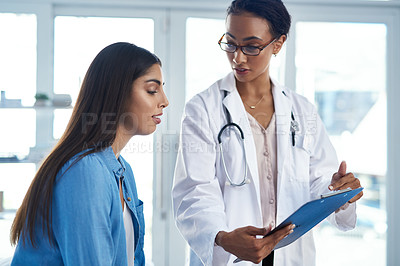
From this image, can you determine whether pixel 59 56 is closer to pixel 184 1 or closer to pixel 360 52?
pixel 184 1

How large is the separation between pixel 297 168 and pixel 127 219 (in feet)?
2.24

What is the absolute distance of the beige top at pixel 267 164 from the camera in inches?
57.1

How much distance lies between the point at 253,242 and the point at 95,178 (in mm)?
471

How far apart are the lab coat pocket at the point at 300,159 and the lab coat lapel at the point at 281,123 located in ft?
0.14

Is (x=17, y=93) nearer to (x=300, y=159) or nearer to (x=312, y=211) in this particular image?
(x=300, y=159)

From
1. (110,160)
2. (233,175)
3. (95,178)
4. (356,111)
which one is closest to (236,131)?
(233,175)

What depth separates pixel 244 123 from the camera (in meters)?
1.48

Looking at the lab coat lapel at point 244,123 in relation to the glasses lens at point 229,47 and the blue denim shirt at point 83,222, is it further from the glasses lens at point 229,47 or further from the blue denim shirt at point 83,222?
the blue denim shirt at point 83,222

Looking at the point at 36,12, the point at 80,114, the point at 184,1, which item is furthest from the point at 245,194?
the point at 36,12

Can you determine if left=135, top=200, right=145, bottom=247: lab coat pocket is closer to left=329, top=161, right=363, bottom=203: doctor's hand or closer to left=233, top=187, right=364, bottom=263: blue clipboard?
left=233, top=187, right=364, bottom=263: blue clipboard

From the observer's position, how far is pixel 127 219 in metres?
1.22

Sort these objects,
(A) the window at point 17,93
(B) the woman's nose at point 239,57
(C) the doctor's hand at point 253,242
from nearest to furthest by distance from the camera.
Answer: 1. (C) the doctor's hand at point 253,242
2. (B) the woman's nose at point 239,57
3. (A) the window at point 17,93

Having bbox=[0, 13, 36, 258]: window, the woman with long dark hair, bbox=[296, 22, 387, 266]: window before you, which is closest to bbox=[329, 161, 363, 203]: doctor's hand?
the woman with long dark hair

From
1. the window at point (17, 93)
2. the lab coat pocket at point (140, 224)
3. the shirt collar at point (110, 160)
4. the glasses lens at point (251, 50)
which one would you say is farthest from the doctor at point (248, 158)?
the window at point (17, 93)
